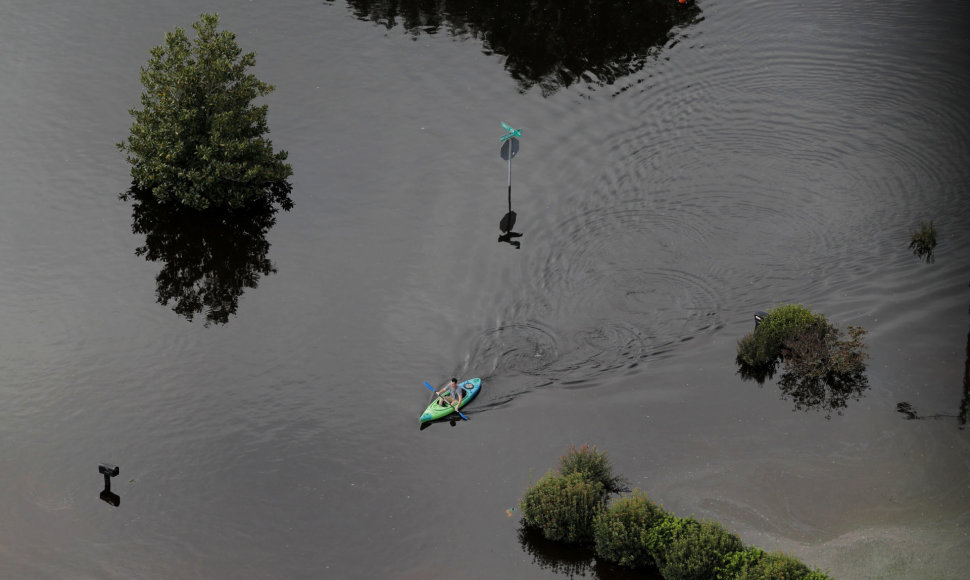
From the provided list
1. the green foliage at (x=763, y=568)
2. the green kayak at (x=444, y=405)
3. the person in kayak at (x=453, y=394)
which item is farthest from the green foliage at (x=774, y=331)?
the person in kayak at (x=453, y=394)

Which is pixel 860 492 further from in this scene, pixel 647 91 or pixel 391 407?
pixel 647 91

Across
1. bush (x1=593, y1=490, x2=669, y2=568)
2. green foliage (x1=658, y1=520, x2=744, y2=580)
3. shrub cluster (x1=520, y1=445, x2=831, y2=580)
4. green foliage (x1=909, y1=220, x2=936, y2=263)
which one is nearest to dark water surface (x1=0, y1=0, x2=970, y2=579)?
green foliage (x1=909, y1=220, x2=936, y2=263)

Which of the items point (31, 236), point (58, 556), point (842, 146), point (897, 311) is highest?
point (842, 146)

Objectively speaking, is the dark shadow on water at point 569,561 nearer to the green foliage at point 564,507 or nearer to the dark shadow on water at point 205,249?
the green foliage at point 564,507

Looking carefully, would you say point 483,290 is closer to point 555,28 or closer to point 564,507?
point 564,507

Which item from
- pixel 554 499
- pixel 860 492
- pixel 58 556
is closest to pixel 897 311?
pixel 860 492

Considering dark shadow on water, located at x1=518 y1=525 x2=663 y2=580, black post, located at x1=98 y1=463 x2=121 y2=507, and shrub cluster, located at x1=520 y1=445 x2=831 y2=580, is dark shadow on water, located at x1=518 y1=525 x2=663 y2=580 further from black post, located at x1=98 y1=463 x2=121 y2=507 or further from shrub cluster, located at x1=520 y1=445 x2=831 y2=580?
black post, located at x1=98 y1=463 x2=121 y2=507
